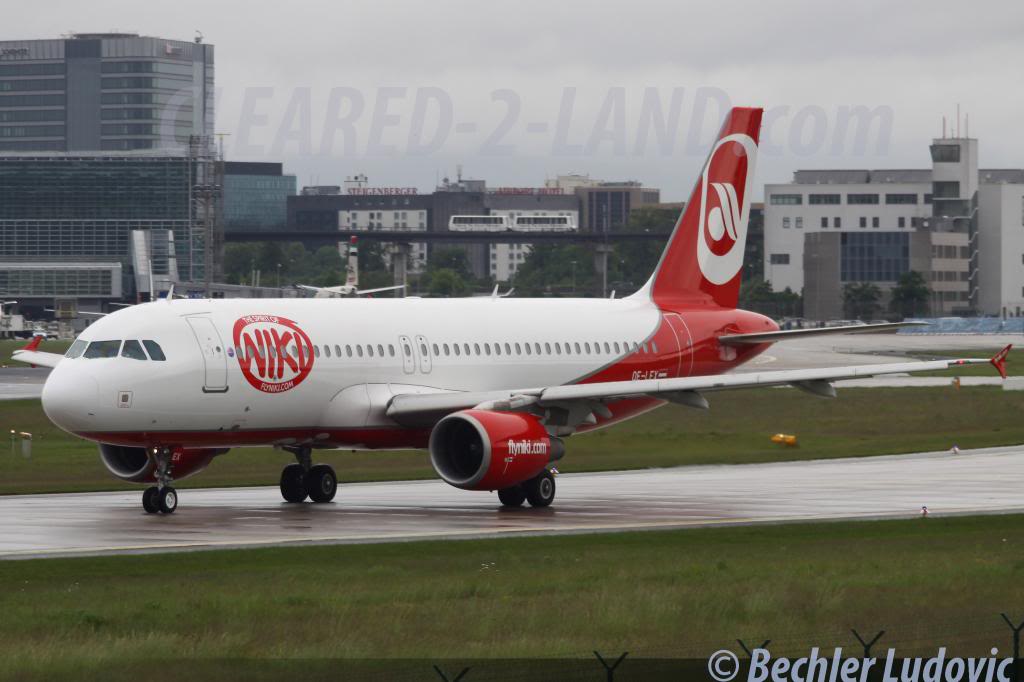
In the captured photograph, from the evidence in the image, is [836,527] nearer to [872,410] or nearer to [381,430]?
[381,430]

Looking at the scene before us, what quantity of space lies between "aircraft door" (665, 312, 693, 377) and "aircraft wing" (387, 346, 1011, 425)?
6.53m

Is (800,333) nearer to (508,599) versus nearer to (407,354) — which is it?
(407,354)

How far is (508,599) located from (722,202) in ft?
85.8

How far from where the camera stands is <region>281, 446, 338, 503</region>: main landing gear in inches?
1631

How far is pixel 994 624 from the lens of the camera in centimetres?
2161

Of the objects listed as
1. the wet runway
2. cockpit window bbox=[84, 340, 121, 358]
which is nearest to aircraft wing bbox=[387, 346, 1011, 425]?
the wet runway

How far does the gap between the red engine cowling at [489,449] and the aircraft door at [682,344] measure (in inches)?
337

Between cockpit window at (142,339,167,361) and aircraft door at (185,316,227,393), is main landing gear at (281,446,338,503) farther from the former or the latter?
cockpit window at (142,339,167,361)

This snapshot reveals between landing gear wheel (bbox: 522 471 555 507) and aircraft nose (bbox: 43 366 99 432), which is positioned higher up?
aircraft nose (bbox: 43 366 99 432)

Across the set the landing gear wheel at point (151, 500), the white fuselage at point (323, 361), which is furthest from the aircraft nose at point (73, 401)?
the landing gear wheel at point (151, 500)

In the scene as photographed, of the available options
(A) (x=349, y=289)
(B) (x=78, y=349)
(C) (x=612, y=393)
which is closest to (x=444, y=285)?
(A) (x=349, y=289)

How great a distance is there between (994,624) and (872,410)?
5032cm

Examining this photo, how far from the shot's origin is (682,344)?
46.6m

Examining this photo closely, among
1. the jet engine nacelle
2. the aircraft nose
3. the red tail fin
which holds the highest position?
the red tail fin
